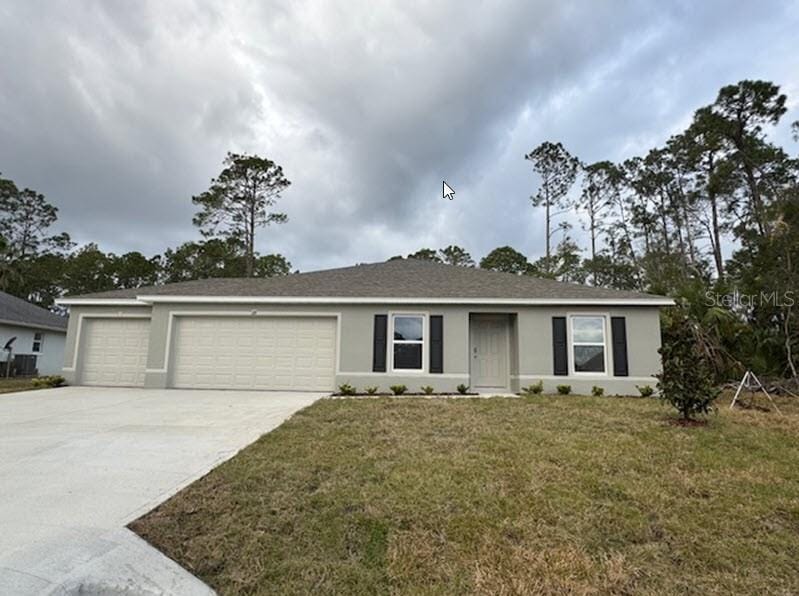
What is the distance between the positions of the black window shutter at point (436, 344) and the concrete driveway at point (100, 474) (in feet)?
12.0

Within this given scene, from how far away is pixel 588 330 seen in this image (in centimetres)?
1162

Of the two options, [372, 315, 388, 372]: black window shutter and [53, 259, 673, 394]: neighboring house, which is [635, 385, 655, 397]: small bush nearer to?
[53, 259, 673, 394]: neighboring house

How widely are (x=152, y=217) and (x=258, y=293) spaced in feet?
53.8

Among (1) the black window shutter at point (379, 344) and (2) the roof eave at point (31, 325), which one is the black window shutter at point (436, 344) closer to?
(1) the black window shutter at point (379, 344)

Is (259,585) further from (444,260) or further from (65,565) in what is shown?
(444,260)

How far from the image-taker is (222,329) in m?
12.2

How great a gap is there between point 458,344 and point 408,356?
136cm

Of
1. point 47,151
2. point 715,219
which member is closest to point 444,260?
point 715,219

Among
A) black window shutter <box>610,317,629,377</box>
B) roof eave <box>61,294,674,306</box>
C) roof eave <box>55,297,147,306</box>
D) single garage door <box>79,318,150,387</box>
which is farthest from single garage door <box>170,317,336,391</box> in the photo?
black window shutter <box>610,317,629,377</box>

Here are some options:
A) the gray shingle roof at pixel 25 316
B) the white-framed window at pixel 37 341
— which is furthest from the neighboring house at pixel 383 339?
the white-framed window at pixel 37 341

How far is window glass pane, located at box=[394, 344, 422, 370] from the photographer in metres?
11.6

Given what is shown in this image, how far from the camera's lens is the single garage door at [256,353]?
11.8 m

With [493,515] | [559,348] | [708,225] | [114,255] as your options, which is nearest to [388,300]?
[559,348]

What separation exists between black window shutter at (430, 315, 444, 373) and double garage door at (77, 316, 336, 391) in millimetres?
2650
